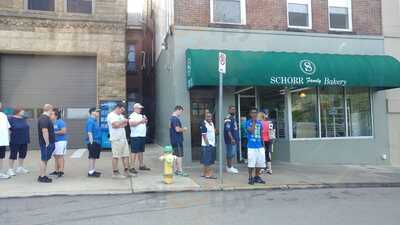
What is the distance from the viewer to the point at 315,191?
10.2 m

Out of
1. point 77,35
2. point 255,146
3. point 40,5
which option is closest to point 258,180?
point 255,146

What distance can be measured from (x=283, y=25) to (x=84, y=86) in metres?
9.28

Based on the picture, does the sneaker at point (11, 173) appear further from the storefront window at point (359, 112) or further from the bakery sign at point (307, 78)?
the storefront window at point (359, 112)

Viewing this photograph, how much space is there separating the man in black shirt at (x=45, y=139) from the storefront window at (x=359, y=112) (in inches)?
412

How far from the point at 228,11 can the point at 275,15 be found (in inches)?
65.4

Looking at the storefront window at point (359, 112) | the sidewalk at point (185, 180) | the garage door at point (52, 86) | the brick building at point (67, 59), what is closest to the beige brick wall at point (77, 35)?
the brick building at point (67, 59)

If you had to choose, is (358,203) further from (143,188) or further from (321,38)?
(321,38)

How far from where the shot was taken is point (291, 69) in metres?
13.9

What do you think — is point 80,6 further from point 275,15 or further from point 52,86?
point 275,15

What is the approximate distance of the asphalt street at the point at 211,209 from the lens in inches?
276

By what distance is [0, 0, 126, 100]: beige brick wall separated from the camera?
722 inches

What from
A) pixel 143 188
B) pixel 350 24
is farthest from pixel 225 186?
pixel 350 24

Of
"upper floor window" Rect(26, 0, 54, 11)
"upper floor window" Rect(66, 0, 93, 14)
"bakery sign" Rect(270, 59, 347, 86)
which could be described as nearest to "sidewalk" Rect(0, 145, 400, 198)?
"bakery sign" Rect(270, 59, 347, 86)

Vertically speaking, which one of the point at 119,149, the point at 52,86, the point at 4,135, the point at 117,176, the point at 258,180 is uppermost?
the point at 52,86
